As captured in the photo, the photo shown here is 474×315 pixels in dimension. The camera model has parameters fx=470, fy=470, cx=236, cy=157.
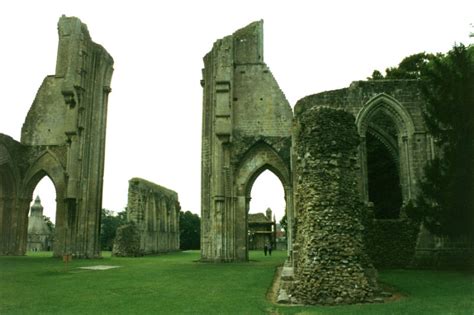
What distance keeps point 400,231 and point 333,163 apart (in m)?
8.21

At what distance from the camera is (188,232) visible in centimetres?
5756

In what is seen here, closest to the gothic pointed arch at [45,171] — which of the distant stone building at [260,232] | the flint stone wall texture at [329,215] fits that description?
the flint stone wall texture at [329,215]

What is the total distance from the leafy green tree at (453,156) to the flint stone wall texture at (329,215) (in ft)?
14.3

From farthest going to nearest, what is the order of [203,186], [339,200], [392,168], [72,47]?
[72,47], [203,186], [392,168], [339,200]

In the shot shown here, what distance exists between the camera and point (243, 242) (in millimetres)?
22703

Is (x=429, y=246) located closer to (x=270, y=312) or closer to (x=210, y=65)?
(x=270, y=312)

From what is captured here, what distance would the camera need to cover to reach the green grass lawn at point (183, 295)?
7691 mm

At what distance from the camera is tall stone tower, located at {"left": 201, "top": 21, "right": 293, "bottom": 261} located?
74.2 ft

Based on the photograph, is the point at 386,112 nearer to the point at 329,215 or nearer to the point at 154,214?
the point at 329,215

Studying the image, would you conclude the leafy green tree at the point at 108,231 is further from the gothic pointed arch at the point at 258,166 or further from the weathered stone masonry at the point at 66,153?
the gothic pointed arch at the point at 258,166

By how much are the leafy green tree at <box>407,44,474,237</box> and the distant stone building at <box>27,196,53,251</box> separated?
56.7 meters

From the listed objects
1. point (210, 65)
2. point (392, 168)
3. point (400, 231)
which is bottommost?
point (400, 231)

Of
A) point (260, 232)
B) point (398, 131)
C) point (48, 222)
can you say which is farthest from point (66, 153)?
point (48, 222)

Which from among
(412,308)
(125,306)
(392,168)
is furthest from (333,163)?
(392,168)
